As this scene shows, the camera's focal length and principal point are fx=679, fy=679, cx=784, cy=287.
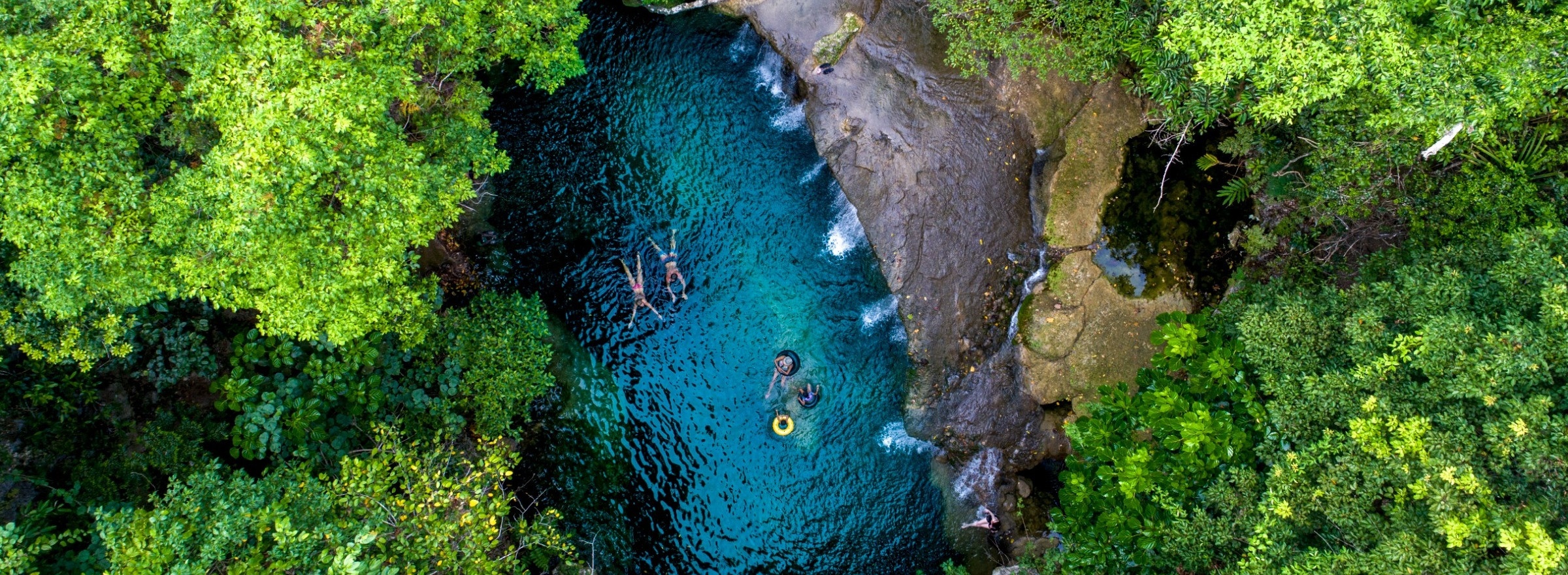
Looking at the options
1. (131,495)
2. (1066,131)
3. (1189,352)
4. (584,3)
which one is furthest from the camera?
(584,3)

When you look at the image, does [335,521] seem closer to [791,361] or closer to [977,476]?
[791,361]

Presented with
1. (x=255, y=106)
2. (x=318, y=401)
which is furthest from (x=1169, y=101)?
(x=318, y=401)

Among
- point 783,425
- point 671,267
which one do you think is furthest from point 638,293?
point 783,425

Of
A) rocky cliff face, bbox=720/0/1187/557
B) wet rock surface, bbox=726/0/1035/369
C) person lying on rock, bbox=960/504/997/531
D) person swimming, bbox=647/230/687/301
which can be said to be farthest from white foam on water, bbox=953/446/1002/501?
person swimming, bbox=647/230/687/301

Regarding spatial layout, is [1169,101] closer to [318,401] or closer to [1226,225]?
[1226,225]

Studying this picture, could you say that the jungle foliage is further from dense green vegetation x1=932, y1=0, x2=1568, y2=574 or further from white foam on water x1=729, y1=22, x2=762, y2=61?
dense green vegetation x1=932, y1=0, x2=1568, y2=574
